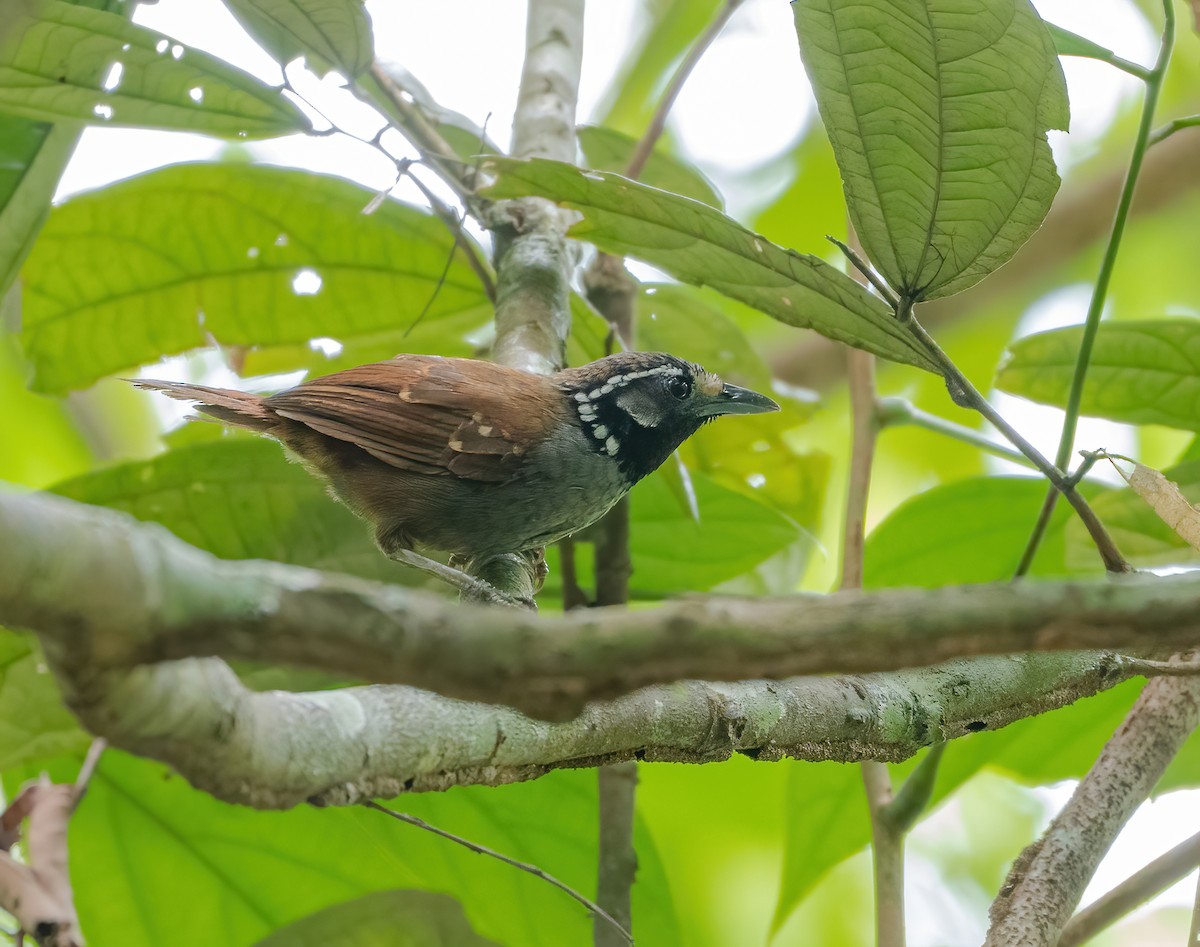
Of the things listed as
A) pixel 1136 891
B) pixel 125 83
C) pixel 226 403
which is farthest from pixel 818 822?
pixel 125 83

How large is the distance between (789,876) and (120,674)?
255 centimetres

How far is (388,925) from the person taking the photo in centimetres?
241

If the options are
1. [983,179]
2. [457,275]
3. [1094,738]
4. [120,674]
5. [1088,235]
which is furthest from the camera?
[1088,235]

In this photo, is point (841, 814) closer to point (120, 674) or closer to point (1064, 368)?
point (1064, 368)

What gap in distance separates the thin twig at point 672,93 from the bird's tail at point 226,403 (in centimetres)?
142

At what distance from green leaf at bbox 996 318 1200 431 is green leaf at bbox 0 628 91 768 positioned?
8.16ft

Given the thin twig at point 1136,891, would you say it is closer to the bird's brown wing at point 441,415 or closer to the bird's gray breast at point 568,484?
the bird's gray breast at point 568,484

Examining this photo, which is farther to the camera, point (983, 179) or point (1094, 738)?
point (1094, 738)

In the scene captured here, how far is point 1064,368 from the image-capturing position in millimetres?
2947

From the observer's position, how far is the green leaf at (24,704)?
2615mm

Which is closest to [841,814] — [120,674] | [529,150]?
[529,150]

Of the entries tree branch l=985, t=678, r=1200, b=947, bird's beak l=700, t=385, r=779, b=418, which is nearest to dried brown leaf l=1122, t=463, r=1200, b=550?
tree branch l=985, t=678, r=1200, b=947

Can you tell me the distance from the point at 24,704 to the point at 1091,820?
7.81ft

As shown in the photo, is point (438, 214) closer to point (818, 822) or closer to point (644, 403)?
point (644, 403)
